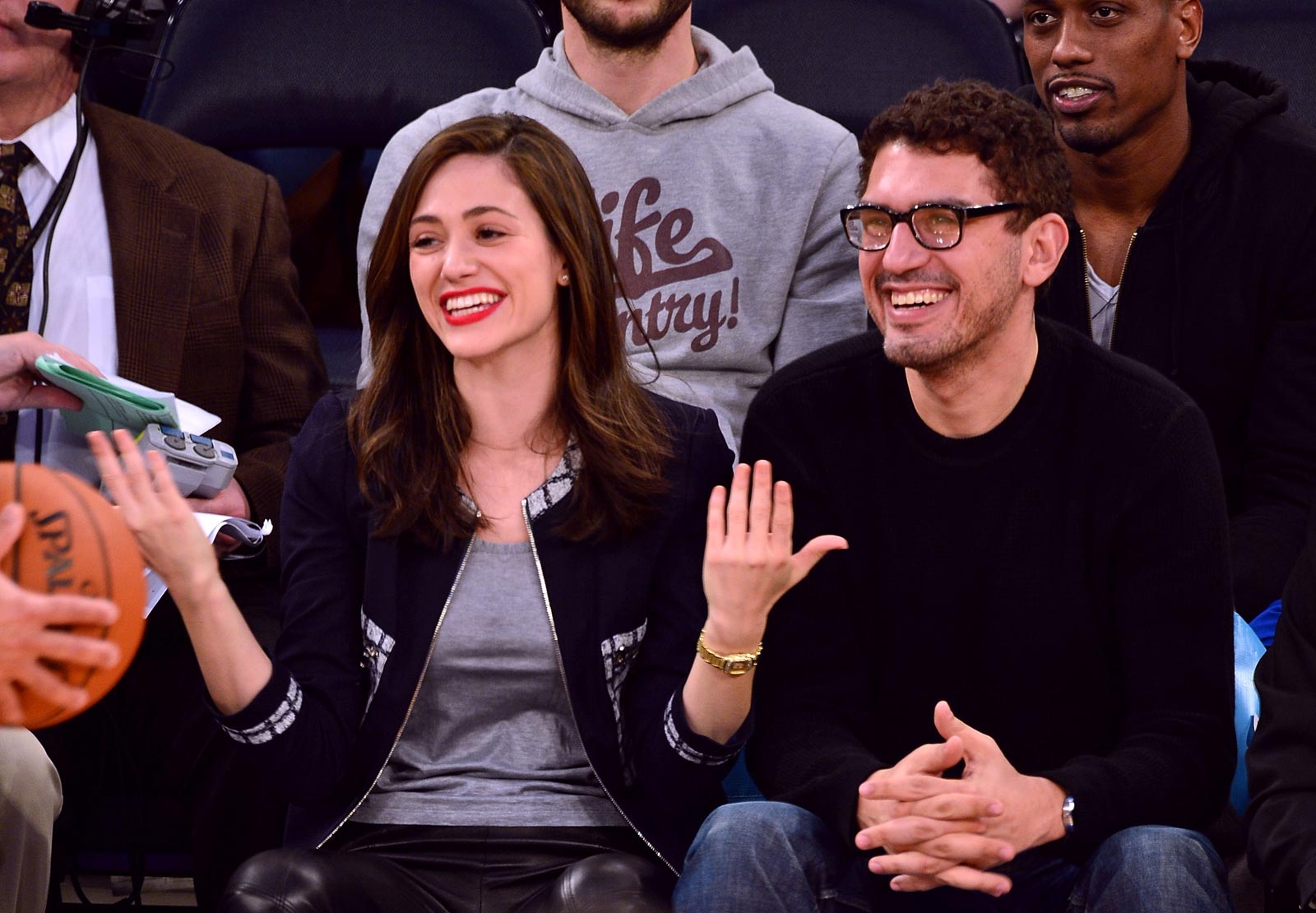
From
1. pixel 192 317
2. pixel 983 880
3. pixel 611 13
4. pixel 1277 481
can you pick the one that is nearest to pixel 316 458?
pixel 192 317

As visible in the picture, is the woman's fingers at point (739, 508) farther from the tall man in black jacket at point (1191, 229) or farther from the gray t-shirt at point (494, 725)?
the tall man in black jacket at point (1191, 229)

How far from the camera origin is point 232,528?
7.63 feet

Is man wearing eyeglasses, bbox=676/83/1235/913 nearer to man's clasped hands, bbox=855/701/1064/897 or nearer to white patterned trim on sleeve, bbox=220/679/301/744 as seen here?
man's clasped hands, bbox=855/701/1064/897

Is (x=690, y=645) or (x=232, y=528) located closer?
(x=690, y=645)

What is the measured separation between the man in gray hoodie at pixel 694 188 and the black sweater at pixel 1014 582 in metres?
0.60

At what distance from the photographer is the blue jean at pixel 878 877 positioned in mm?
1822

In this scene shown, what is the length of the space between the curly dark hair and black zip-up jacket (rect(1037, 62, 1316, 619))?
655 mm

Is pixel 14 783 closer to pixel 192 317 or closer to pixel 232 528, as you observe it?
pixel 232 528

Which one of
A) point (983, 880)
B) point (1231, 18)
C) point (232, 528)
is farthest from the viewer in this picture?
point (1231, 18)

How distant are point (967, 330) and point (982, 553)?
0.28 meters

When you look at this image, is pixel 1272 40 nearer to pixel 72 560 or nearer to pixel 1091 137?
pixel 1091 137

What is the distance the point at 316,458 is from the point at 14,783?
55cm

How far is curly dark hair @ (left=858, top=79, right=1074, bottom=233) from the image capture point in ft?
7.00

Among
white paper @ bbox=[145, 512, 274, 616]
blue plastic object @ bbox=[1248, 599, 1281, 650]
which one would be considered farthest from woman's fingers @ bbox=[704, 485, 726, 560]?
blue plastic object @ bbox=[1248, 599, 1281, 650]
